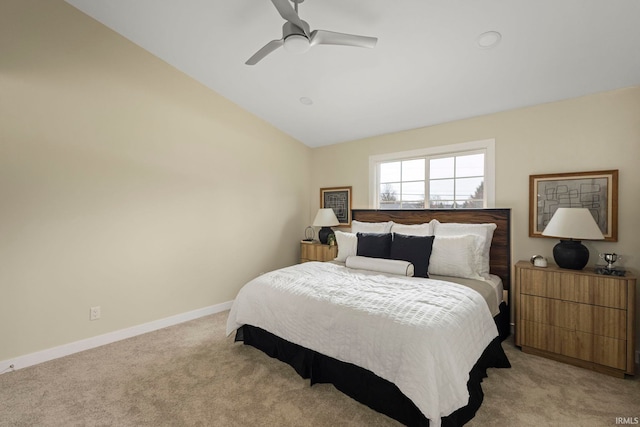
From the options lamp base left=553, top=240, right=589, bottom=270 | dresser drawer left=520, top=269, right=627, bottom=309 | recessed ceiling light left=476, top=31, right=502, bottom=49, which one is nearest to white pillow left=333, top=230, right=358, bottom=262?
dresser drawer left=520, top=269, right=627, bottom=309

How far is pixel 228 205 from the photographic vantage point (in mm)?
3861

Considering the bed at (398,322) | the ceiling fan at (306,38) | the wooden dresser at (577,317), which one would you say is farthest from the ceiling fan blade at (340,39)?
the wooden dresser at (577,317)

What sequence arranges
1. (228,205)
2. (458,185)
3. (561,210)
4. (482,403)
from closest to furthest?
(482,403) < (561,210) < (458,185) < (228,205)

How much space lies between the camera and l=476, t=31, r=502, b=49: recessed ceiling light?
2.17 m

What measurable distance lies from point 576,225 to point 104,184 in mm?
4367

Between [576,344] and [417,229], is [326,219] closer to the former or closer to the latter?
[417,229]

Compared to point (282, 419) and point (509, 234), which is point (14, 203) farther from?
point (509, 234)

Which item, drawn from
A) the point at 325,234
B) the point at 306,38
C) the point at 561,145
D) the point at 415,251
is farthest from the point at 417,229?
the point at 306,38

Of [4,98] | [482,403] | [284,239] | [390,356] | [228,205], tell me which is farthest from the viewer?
[284,239]

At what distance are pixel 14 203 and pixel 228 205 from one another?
199 cm

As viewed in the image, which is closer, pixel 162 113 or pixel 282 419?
→ pixel 282 419

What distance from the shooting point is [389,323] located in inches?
67.7

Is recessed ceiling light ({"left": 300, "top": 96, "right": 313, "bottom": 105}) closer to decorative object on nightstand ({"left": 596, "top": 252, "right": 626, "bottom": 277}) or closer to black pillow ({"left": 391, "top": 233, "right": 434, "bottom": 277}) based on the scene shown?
black pillow ({"left": 391, "top": 233, "right": 434, "bottom": 277})

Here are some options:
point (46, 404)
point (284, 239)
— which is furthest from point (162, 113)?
point (46, 404)
